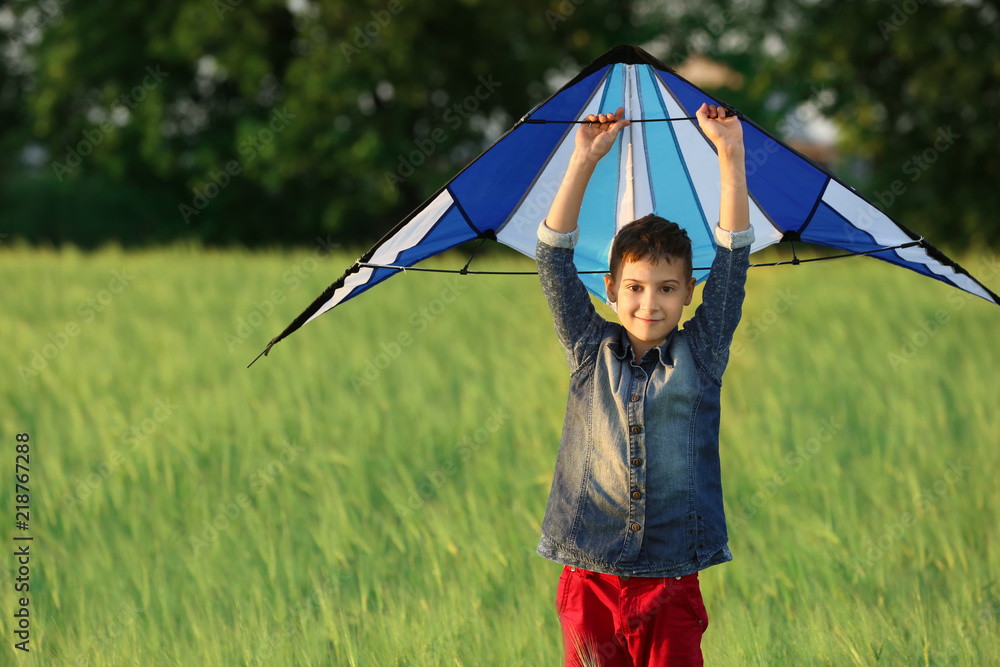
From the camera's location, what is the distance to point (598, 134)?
87.7 inches

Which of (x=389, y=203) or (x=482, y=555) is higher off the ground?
(x=389, y=203)

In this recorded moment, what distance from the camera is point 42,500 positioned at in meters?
4.66

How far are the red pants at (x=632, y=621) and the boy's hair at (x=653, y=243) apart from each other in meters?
0.87

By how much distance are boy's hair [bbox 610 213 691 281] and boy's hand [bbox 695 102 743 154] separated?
0.80ft

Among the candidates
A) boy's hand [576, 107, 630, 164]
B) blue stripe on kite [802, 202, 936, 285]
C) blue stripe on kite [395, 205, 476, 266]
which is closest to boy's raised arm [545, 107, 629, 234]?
boy's hand [576, 107, 630, 164]

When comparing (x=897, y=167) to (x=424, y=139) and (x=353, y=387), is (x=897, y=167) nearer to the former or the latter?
(x=424, y=139)

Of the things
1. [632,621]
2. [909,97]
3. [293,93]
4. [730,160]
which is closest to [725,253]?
[730,160]

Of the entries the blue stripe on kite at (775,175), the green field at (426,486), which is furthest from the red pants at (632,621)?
the blue stripe on kite at (775,175)

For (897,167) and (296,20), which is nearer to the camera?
(897,167)

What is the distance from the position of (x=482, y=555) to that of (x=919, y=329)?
6.11m

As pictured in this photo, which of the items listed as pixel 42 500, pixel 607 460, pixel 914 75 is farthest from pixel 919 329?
pixel 914 75

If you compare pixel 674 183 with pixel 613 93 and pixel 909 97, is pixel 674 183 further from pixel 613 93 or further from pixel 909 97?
pixel 909 97

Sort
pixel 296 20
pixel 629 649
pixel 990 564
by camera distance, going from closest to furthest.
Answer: pixel 629 649 → pixel 990 564 → pixel 296 20

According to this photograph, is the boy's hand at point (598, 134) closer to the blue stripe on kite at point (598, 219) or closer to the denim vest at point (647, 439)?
the denim vest at point (647, 439)
